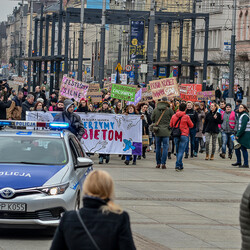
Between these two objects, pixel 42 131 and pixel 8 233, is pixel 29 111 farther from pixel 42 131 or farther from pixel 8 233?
pixel 8 233

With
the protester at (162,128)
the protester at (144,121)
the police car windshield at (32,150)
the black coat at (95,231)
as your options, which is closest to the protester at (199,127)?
the protester at (144,121)

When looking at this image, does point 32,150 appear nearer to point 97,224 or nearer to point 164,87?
point 97,224

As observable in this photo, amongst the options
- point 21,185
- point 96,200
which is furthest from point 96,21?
point 96,200

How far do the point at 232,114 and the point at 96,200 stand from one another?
19803mm

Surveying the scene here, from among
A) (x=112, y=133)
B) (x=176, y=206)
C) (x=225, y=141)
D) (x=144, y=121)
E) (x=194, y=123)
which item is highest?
(x=144, y=121)

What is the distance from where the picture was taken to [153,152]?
25.8m

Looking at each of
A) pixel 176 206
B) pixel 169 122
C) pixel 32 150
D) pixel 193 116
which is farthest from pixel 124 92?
pixel 32 150

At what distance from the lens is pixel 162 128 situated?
65.2 feet

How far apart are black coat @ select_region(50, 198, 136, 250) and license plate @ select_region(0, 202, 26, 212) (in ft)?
15.5

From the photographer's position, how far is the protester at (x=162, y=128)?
19875mm

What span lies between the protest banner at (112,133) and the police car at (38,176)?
9.67 meters

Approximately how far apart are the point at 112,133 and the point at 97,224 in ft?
54.6

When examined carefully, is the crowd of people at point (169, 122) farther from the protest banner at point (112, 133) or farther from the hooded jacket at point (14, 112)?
the protest banner at point (112, 133)

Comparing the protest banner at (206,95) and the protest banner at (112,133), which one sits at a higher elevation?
the protest banner at (206,95)
